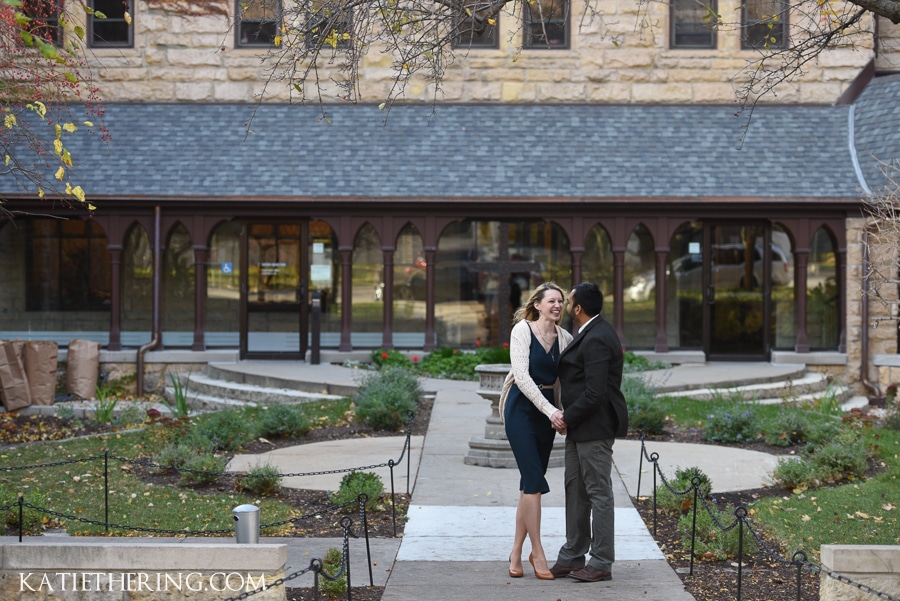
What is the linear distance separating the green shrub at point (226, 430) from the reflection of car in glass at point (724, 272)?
357 inches

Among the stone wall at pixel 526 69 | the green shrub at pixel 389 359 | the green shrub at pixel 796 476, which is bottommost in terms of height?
the green shrub at pixel 796 476

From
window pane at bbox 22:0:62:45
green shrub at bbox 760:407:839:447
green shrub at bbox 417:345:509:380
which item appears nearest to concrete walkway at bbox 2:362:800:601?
green shrub at bbox 760:407:839:447

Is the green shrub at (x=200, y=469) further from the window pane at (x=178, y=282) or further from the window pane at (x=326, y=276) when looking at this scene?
the window pane at (x=178, y=282)

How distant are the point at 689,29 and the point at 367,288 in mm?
7269

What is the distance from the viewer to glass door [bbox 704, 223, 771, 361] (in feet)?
63.0

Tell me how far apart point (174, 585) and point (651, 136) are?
14.8 metres

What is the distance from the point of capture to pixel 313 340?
730 inches

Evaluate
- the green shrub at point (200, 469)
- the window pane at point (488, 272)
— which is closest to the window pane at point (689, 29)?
the window pane at point (488, 272)

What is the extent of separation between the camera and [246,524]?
6469 mm

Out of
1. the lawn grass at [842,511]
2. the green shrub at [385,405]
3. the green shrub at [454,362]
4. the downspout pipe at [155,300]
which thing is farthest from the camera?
the downspout pipe at [155,300]

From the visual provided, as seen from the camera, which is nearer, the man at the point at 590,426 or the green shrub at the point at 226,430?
the man at the point at 590,426

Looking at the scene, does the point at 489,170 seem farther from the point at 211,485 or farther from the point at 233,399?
the point at 211,485

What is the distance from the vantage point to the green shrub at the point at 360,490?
8.80m

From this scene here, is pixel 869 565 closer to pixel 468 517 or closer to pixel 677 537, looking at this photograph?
pixel 677 537
